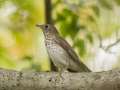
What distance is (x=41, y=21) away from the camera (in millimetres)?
5418

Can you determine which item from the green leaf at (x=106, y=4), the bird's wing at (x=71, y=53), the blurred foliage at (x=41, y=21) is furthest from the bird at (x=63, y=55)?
the green leaf at (x=106, y=4)

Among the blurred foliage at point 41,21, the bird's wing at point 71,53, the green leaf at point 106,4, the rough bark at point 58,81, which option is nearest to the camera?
the rough bark at point 58,81

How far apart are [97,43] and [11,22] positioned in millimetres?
936

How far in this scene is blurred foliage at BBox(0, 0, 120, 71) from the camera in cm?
458

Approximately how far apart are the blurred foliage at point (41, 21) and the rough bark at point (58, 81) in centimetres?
128

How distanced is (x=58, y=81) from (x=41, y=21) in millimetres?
2434

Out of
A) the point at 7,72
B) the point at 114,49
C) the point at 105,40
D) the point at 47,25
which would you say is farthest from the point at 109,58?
the point at 7,72

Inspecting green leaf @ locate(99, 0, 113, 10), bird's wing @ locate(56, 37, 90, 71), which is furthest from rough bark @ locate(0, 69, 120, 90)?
green leaf @ locate(99, 0, 113, 10)

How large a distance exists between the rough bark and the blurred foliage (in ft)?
4.18

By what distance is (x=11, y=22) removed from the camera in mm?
5312

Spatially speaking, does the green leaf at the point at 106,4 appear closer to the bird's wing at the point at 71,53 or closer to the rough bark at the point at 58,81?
the bird's wing at the point at 71,53

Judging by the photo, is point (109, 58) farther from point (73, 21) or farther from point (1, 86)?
point (1, 86)

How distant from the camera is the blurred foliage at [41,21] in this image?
15.0ft

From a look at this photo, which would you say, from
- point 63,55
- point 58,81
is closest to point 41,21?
point 63,55
